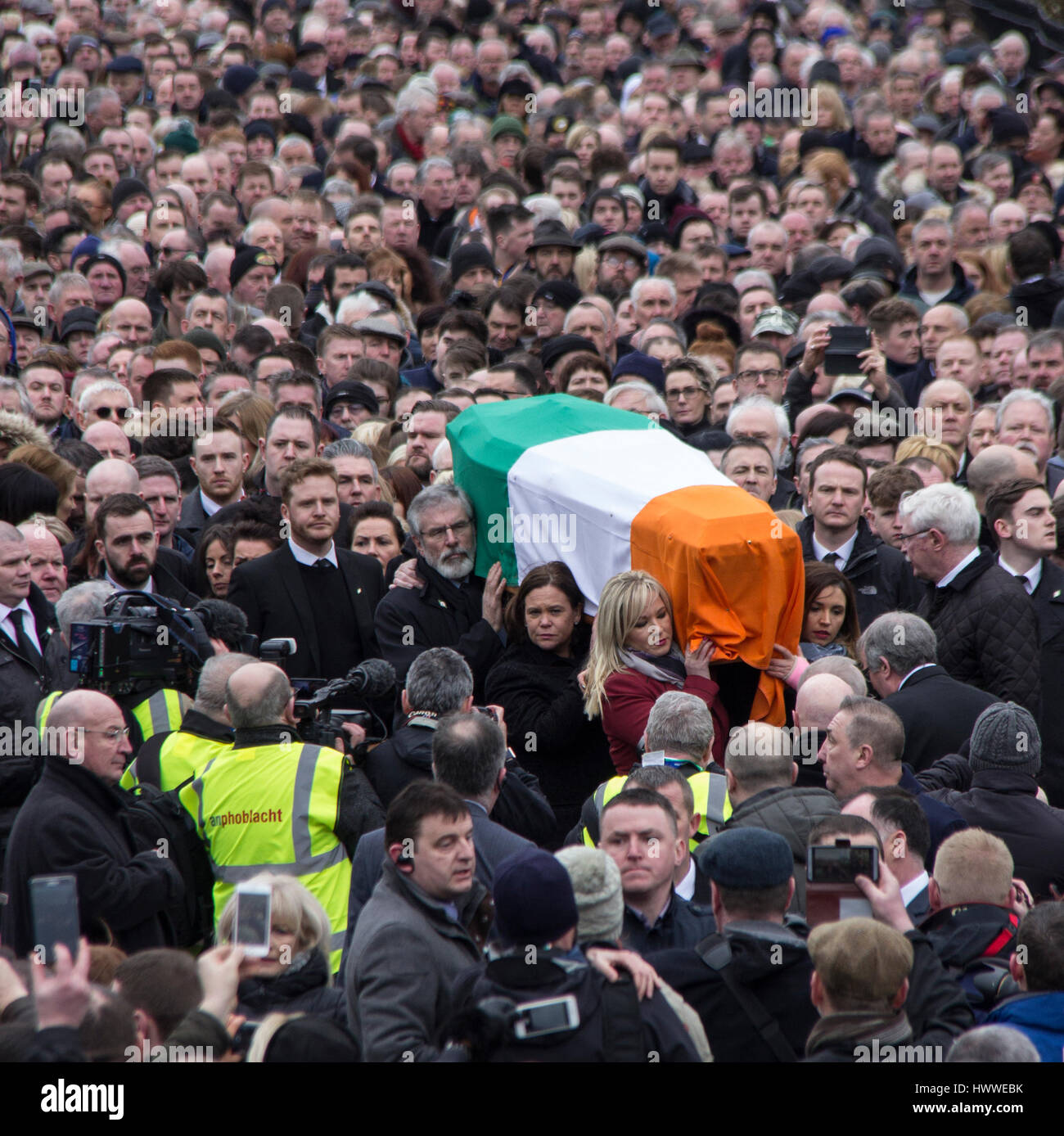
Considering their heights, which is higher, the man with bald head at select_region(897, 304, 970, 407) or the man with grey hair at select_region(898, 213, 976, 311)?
the man with grey hair at select_region(898, 213, 976, 311)

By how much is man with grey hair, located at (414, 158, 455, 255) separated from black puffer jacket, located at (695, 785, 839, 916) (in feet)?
28.4

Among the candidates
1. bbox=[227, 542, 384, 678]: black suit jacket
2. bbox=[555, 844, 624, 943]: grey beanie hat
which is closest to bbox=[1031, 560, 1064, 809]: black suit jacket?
bbox=[227, 542, 384, 678]: black suit jacket

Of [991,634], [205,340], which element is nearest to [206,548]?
[205,340]

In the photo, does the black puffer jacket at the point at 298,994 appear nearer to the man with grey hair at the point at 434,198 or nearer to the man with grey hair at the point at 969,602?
the man with grey hair at the point at 969,602

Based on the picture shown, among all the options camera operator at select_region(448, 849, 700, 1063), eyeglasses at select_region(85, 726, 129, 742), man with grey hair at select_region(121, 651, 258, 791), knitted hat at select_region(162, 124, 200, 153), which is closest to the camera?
camera operator at select_region(448, 849, 700, 1063)

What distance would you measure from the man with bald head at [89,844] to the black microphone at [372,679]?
97 cm

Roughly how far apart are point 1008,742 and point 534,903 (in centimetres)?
208

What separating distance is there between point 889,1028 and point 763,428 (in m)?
4.86

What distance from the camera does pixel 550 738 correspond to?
20.1 feet

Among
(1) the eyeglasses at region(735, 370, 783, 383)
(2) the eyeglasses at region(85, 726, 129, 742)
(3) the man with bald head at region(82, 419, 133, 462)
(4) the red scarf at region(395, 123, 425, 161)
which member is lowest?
(2) the eyeglasses at region(85, 726, 129, 742)

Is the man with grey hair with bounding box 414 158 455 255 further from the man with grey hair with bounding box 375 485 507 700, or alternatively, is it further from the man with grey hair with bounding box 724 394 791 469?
the man with grey hair with bounding box 375 485 507 700

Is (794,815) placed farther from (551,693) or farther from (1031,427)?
(1031,427)

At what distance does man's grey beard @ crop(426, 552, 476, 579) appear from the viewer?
696 centimetres

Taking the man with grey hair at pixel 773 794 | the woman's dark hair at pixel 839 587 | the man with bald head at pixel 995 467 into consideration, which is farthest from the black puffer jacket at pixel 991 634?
the man with grey hair at pixel 773 794
